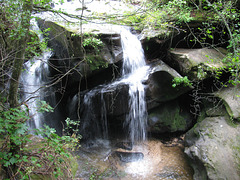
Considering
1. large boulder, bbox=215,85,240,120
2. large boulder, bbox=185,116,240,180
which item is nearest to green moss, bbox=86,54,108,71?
large boulder, bbox=185,116,240,180

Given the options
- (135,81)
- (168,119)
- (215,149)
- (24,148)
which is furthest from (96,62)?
(215,149)

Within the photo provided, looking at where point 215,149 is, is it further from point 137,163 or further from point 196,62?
point 196,62

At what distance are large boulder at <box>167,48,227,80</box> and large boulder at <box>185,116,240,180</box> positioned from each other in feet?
4.85

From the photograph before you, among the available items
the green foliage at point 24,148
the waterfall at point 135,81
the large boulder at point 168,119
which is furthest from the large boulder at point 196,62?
the green foliage at point 24,148

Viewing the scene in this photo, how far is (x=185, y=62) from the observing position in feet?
18.0

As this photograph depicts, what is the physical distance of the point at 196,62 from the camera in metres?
5.29

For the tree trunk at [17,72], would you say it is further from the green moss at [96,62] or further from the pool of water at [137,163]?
the green moss at [96,62]

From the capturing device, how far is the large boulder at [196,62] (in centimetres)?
511

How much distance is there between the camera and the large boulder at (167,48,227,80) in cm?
511

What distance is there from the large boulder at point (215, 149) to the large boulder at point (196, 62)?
58.2 inches

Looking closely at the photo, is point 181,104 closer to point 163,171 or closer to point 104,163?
point 163,171

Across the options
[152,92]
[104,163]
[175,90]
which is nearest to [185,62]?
[175,90]

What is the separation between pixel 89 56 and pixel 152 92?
8.21 feet

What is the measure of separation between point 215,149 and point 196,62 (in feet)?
8.83
